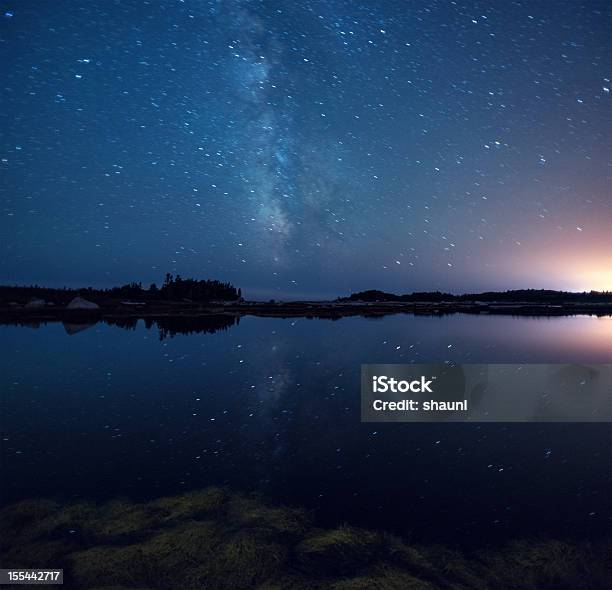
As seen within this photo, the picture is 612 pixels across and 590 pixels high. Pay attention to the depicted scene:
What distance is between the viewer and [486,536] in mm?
8141

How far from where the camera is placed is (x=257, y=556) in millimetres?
7191

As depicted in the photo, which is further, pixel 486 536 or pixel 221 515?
pixel 221 515

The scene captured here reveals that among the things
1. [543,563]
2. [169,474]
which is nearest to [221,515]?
[169,474]

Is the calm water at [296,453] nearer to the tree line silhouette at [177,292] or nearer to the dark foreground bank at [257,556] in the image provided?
the dark foreground bank at [257,556]

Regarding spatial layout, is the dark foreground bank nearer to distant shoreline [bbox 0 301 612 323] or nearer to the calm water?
the calm water

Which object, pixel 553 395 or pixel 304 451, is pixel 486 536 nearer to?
pixel 304 451

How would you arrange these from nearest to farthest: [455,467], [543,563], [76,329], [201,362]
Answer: [543,563] → [455,467] → [201,362] → [76,329]

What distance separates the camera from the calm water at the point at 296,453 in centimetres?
934

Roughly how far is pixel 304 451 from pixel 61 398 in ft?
44.9

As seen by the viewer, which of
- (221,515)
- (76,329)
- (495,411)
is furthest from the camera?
(76,329)

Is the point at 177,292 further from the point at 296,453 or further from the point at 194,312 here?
the point at 296,453

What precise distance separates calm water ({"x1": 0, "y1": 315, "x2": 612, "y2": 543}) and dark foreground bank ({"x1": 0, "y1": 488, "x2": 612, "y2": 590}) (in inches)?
30.2

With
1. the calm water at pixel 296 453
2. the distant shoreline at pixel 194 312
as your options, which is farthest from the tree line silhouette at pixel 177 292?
the calm water at pixel 296 453

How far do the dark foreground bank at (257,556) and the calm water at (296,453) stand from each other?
77 cm
